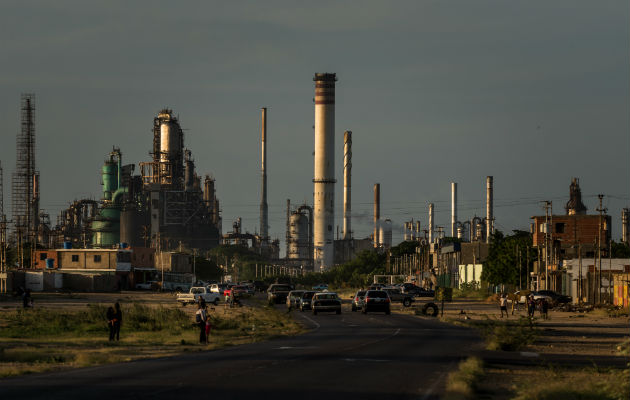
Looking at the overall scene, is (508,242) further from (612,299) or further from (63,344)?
(63,344)

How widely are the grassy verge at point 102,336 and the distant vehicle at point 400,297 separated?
2481cm

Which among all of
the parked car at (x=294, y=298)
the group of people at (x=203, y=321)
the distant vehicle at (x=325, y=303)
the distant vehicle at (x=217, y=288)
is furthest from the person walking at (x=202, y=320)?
the distant vehicle at (x=217, y=288)

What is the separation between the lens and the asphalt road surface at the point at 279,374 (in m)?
23.0

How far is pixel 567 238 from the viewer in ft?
468

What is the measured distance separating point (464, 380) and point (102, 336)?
3092 centimetres

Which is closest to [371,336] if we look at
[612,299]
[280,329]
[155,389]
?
[280,329]

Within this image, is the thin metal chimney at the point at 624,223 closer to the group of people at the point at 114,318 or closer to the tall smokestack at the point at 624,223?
the tall smokestack at the point at 624,223

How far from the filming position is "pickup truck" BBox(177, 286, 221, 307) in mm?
93188

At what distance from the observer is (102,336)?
5291 centimetres

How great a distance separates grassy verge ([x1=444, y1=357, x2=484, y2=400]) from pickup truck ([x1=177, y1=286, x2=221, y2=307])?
2498 inches

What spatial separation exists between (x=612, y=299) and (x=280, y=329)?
4694 cm

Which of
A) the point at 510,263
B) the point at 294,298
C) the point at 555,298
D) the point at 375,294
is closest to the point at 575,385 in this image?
the point at 375,294

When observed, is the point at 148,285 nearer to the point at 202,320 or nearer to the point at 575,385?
the point at 202,320

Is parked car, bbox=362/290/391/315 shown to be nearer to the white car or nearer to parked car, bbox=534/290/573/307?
parked car, bbox=534/290/573/307
